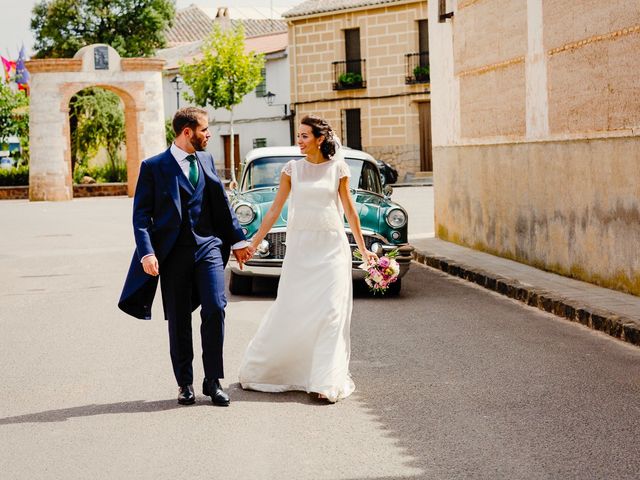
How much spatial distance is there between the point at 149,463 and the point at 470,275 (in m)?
8.66

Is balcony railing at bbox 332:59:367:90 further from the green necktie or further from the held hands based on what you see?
the green necktie

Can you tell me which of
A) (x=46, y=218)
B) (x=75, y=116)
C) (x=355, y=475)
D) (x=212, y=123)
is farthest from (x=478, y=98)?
(x=212, y=123)

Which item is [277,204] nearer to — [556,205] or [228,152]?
[556,205]

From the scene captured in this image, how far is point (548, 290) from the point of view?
38.2 ft

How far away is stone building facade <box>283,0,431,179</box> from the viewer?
47031mm

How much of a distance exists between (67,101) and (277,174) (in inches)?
1189

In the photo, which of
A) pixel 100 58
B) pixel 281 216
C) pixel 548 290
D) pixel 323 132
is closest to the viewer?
pixel 323 132

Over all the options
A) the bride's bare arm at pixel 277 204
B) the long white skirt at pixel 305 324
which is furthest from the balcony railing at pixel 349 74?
the long white skirt at pixel 305 324

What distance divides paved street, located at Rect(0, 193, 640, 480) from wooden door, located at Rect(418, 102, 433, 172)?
35.5m

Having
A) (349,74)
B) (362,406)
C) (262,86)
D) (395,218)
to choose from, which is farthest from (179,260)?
(262,86)

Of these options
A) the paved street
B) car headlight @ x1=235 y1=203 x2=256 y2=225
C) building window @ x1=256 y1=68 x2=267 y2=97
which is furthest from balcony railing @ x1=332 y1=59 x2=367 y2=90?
the paved street

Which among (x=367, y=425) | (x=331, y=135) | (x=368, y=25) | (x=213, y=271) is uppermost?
(x=368, y=25)

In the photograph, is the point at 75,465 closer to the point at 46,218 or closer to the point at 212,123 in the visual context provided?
the point at 46,218

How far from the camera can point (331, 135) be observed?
7582 millimetres
